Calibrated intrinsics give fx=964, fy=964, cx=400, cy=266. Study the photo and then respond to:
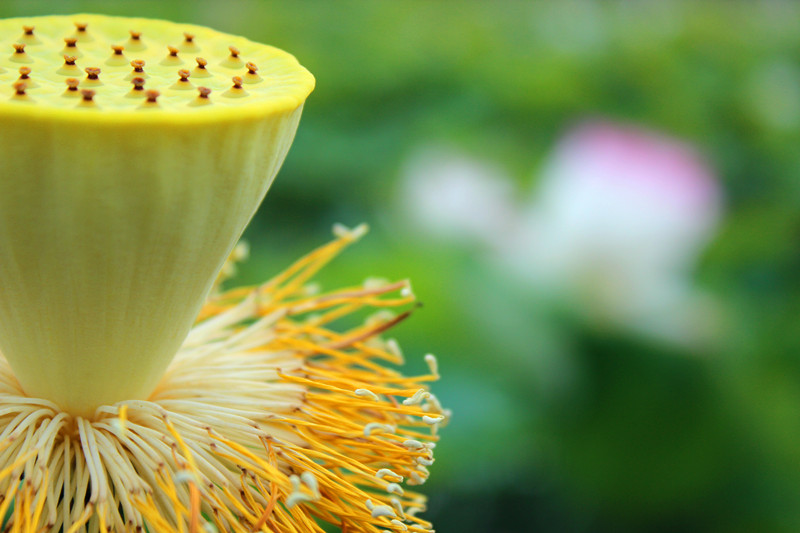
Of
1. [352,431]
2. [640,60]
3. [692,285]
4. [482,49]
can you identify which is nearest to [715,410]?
[692,285]

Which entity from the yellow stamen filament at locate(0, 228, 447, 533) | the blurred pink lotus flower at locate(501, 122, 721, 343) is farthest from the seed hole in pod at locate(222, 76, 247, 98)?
the blurred pink lotus flower at locate(501, 122, 721, 343)

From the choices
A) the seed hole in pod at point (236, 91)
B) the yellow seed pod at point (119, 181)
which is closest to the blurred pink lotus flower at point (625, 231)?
the yellow seed pod at point (119, 181)

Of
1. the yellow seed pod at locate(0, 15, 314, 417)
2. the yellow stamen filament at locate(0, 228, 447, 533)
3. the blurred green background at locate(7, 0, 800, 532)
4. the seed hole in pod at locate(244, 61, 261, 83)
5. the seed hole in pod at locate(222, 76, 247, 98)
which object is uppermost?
the seed hole in pod at locate(222, 76, 247, 98)

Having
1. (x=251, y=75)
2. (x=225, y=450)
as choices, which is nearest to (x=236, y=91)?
(x=251, y=75)

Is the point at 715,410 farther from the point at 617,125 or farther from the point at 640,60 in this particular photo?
the point at 640,60

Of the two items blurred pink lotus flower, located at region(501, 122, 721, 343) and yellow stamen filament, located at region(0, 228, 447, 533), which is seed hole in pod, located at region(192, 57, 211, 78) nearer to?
yellow stamen filament, located at region(0, 228, 447, 533)

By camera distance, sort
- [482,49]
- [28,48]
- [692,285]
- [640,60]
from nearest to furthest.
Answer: [28,48], [692,285], [640,60], [482,49]
